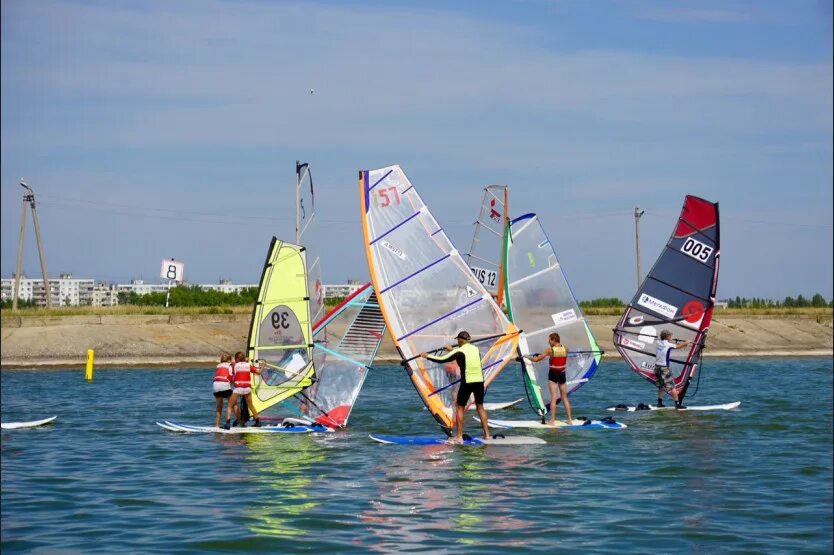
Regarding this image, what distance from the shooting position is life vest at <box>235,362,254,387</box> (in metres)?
15.9

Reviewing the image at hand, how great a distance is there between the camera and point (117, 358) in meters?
33.9

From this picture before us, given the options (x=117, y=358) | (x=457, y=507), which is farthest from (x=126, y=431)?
(x=117, y=358)

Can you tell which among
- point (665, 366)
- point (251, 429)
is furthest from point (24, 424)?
point (665, 366)

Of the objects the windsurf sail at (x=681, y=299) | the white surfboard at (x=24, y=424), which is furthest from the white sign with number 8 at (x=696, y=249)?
the white surfboard at (x=24, y=424)

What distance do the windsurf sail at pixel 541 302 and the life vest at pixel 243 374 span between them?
181 inches

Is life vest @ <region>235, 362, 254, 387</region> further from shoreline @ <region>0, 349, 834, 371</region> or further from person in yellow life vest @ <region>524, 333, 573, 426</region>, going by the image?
shoreline @ <region>0, 349, 834, 371</region>

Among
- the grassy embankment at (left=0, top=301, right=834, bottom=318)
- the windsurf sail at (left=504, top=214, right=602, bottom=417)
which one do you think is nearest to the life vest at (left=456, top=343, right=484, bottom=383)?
the windsurf sail at (left=504, top=214, right=602, bottom=417)

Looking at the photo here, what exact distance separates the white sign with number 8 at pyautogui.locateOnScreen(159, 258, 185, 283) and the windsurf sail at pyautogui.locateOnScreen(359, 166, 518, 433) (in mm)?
25339

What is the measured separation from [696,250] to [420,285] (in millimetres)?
6195

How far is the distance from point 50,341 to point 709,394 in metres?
20.5

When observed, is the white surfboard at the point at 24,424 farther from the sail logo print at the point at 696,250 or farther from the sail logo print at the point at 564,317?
the sail logo print at the point at 696,250

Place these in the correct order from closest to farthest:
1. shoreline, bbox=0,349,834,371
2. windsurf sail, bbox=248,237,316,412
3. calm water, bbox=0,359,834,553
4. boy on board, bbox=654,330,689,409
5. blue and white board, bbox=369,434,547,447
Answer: calm water, bbox=0,359,834,553 < blue and white board, bbox=369,434,547,447 < windsurf sail, bbox=248,237,316,412 < boy on board, bbox=654,330,689,409 < shoreline, bbox=0,349,834,371

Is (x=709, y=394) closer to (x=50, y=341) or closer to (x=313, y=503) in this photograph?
(x=313, y=503)

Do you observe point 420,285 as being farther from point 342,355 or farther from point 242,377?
point 242,377
